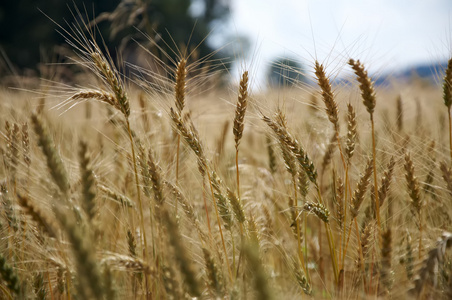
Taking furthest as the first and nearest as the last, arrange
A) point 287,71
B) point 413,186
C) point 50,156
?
1. point 287,71
2. point 413,186
3. point 50,156

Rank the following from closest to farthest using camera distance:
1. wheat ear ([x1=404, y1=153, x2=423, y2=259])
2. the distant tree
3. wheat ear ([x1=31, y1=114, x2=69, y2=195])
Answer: wheat ear ([x1=31, y1=114, x2=69, y2=195]) → wheat ear ([x1=404, y1=153, x2=423, y2=259]) → the distant tree

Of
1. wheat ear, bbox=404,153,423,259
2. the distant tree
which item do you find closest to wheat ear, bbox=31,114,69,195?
the distant tree

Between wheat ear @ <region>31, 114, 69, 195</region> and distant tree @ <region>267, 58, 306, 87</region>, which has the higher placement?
distant tree @ <region>267, 58, 306, 87</region>

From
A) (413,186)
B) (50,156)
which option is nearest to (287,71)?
(413,186)

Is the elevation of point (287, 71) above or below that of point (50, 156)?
above

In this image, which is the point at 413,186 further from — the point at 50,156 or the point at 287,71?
the point at 50,156

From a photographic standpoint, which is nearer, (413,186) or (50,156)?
(50,156)

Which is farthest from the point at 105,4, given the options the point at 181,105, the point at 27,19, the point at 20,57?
the point at 181,105

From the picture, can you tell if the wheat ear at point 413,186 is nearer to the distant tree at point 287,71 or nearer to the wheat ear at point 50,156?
the distant tree at point 287,71

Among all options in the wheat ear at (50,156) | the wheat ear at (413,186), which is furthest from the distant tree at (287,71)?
the wheat ear at (50,156)

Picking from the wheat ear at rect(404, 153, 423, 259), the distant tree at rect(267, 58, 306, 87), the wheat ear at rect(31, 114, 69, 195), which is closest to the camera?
the wheat ear at rect(31, 114, 69, 195)

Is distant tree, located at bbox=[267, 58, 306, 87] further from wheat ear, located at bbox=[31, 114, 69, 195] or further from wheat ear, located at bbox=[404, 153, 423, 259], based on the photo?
wheat ear, located at bbox=[31, 114, 69, 195]

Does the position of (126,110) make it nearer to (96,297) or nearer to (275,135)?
(275,135)

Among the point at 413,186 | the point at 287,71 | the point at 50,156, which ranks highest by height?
the point at 287,71
